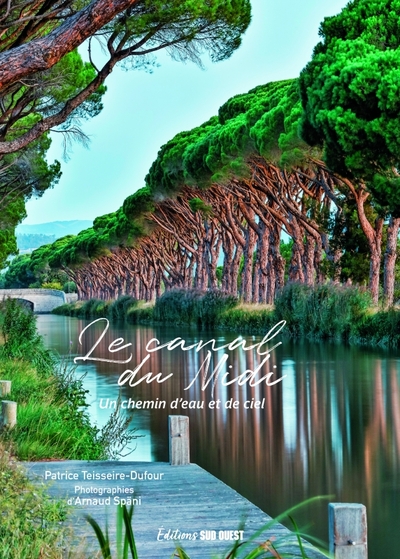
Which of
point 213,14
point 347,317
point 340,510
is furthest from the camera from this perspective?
point 347,317

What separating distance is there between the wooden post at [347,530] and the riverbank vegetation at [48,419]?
16.3ft

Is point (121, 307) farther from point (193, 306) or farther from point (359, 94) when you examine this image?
point (359, 94)

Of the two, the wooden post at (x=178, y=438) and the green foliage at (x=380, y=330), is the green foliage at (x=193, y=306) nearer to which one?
the green foliage at (x=380, y=330)

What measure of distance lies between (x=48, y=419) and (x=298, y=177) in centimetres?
2581

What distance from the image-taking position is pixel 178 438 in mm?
9195

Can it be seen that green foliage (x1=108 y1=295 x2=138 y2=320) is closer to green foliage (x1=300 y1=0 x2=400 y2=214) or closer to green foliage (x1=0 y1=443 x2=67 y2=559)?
green foliage (x1=300 y1=0 x2=400 y2=214)

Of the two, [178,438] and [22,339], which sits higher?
[22,339]

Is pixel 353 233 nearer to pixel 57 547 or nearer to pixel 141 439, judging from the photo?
pixel 141 439

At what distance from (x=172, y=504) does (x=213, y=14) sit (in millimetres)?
11158

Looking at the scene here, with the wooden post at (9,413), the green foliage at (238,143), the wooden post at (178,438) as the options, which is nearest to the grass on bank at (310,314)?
the green foliage at (238,143)

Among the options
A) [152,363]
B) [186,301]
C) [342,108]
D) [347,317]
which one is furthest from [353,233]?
[186,301]

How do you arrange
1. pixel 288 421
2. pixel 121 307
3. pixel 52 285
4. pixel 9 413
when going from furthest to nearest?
pixel 52 285 → pixel 121 307 → pixel 288 421 → pixel 9 413

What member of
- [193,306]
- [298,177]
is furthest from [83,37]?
[193,306]

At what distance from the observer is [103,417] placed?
15.2 metres
